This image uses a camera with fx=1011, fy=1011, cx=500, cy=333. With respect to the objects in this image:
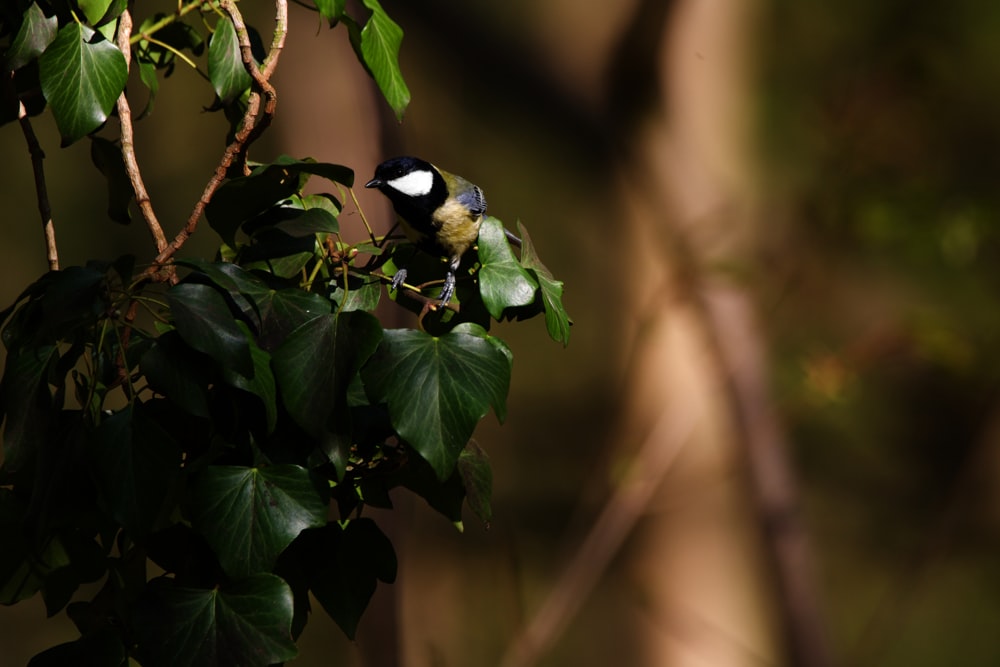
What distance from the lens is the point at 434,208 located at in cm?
69

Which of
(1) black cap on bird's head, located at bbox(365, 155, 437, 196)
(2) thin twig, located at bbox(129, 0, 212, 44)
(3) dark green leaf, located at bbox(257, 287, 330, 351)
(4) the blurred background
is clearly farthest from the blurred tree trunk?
(3) dark green leaf, located at bbox(257, 287, 330, 351)

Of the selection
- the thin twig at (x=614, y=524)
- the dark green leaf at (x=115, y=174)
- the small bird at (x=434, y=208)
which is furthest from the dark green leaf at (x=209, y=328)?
the thin twig at (x=614, y=524)

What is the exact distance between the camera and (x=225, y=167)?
533 mm

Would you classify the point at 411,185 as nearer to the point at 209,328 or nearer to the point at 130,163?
the point at 130,163

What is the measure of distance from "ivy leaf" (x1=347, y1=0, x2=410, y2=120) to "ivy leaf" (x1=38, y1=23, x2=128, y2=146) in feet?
0.42

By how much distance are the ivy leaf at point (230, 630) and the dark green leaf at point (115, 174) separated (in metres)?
0.29

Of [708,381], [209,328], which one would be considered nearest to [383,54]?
[209,328]

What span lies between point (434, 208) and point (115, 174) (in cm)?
21

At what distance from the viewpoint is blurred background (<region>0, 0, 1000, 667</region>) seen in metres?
1.81

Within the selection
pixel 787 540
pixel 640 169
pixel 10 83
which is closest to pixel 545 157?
pixel 640 169

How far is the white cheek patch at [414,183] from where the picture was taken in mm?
733

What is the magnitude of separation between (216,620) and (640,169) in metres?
1.51

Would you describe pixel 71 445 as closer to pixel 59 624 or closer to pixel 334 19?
pixel 334 19

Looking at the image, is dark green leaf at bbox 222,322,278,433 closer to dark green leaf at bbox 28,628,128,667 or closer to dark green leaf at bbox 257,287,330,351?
dark green leaf at bbox 257,287,330,351
